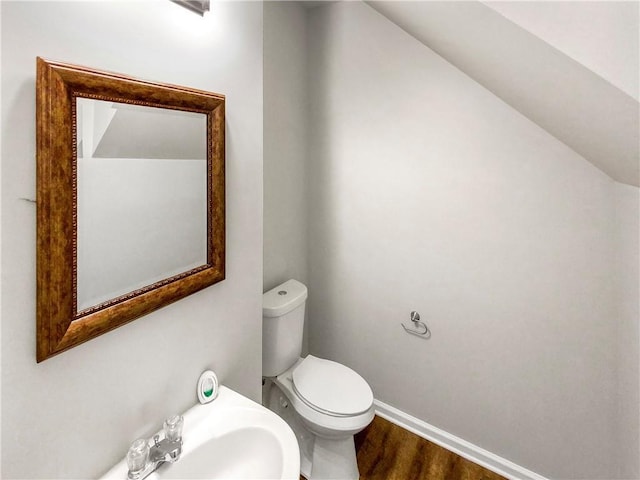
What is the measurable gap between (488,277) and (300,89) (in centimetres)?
153

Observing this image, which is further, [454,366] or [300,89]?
[300,89]

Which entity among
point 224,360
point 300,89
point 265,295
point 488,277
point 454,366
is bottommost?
point 454,366

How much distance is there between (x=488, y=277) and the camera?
1717mm

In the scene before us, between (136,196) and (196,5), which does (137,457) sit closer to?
(136,196)

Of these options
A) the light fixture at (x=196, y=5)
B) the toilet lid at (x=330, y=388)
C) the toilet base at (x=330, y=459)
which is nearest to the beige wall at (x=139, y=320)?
the light fixture at (x=196, y=5)

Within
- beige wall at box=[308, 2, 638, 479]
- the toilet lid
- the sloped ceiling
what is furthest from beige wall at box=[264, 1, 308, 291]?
the sloped ceiling

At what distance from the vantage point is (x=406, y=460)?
185 cm

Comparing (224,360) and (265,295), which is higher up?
(265,295)

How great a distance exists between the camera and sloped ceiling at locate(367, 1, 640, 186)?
0.71m

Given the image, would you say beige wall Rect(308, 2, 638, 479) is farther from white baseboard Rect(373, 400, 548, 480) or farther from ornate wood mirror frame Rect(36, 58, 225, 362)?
ornate wood mirror frame Rect(36, 58, 225, 362)

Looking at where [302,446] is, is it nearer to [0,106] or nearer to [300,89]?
[0,106]

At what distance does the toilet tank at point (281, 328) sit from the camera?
170 centimetres

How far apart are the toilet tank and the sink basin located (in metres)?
0.55

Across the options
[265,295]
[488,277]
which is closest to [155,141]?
[265,295]
